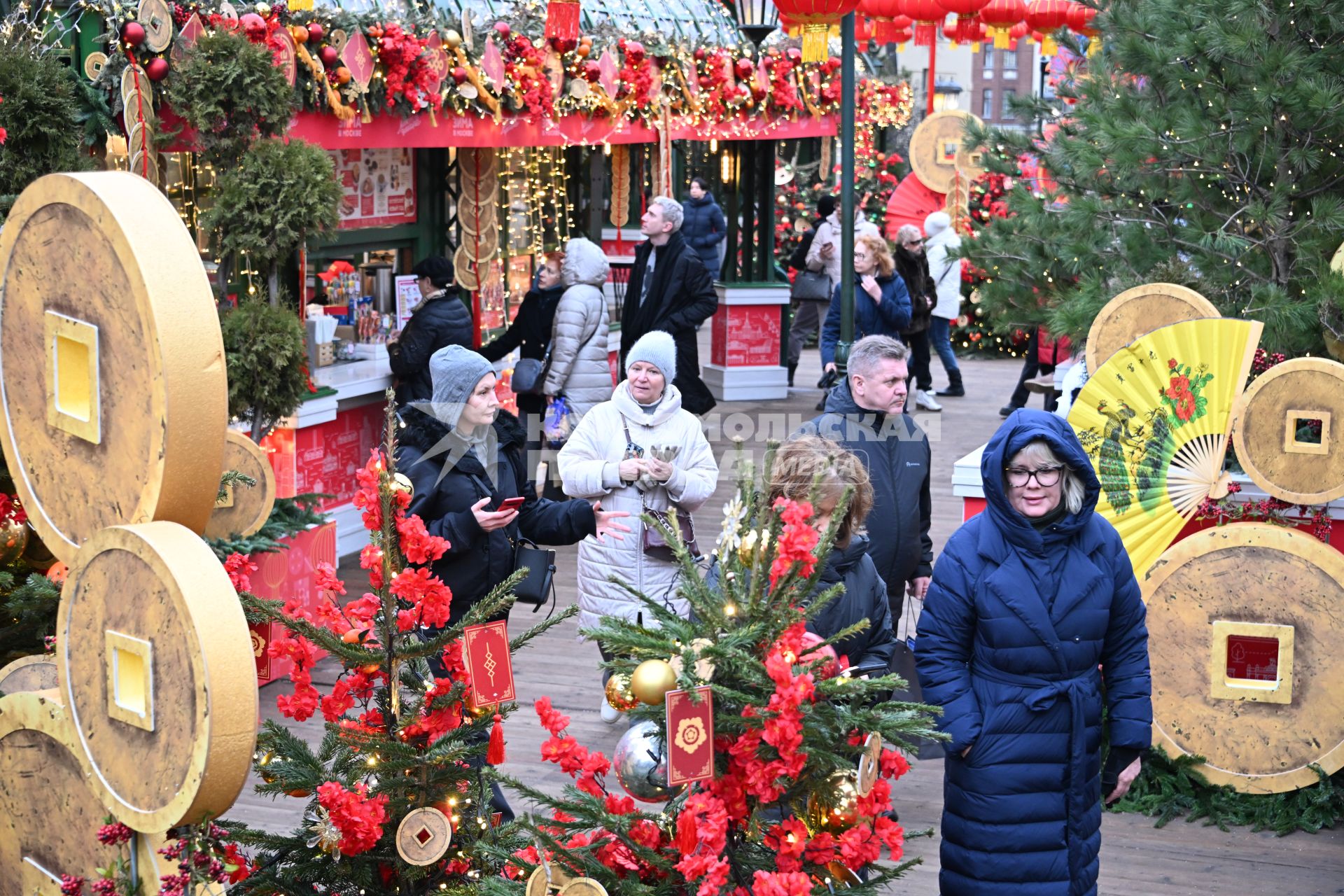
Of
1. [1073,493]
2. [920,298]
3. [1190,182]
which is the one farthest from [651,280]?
[1073,493]

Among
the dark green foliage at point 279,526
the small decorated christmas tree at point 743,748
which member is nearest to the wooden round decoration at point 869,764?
the small decorated christmas tree at point 743,748

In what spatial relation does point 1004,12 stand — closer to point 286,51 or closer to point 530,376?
point 530,376

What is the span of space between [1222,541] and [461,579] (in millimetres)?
2721

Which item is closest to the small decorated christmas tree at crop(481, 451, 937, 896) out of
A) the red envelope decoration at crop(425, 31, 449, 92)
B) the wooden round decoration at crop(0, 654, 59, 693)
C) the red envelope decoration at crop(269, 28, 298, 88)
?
the wooden round decoration at crop(0, 654, 59, 693)

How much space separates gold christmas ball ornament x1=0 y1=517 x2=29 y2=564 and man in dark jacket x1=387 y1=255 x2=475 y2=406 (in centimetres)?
456

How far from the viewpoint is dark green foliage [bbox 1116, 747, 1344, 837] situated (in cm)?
544

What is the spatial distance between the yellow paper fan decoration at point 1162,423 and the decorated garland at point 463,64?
4164mm

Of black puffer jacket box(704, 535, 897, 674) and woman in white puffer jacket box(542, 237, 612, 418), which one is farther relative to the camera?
woman in white puffer jacket box(542, 237, 612, 418)

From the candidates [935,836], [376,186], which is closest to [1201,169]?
[935,836]

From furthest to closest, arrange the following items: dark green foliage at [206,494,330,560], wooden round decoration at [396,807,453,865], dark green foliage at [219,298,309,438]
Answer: dark green foliage at [219,298,309,438], dark green foliage at [206,494,330,560], wooden round decoration at [396,807,453,865]

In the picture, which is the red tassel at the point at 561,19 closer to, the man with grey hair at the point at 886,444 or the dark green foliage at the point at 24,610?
the man with grey hair at the point at 886,444

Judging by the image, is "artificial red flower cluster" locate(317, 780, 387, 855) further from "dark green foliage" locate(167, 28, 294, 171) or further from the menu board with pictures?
the menu board with pictures

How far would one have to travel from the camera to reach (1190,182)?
19.9 feet

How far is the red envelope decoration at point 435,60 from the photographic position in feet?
28.1
